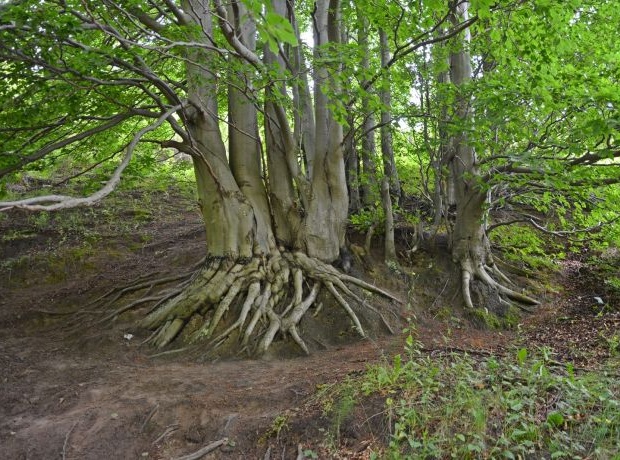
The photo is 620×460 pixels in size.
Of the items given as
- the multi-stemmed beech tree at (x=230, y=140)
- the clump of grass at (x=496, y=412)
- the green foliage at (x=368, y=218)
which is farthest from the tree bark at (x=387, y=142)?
the clump of grass at (x=496, y=412)

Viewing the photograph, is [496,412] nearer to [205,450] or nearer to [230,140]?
[205,450]

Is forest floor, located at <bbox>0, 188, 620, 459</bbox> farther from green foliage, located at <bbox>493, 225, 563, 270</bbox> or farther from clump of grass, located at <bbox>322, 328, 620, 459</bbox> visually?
green foliage, located at <bbox>493, 225, 563, 270</bbox>

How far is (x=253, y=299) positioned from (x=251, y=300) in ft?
0.17

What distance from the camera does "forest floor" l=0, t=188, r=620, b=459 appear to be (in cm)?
377

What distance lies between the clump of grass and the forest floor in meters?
0.27

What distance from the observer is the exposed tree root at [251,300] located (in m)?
6.52

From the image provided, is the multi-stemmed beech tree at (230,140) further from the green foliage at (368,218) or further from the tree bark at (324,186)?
the green foliage at (368,218)

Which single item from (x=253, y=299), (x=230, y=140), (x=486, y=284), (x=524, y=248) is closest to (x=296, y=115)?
(x=230, y=140)

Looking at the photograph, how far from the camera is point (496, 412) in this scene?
3080mm

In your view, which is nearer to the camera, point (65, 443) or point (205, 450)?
point (205, 450)

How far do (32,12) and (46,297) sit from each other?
562 cm

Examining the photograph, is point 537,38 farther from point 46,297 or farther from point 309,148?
point 46,297

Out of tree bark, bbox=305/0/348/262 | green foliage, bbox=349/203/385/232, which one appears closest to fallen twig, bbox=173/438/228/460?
tree bark, bbox=305/0/348/262

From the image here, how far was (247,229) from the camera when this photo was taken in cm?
731
